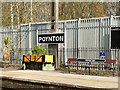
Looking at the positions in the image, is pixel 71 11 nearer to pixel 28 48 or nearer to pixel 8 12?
pixel 8 12

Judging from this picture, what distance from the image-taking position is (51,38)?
1867cm

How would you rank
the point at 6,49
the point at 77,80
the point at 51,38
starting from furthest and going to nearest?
the point at 6,49 < the point at 51,38 < the point at 77,80

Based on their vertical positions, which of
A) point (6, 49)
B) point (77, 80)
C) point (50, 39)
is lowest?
point (77, 80)

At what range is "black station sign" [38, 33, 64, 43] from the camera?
1823 cm

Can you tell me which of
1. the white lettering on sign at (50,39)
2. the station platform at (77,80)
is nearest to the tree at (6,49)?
the white lettering on sign at (50,39)

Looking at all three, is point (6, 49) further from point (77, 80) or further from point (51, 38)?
point (77, 80)

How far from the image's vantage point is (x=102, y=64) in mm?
17562

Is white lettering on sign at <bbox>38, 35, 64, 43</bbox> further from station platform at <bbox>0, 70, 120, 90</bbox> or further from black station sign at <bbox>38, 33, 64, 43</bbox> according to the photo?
station platform at <bbox>0, 70, 120, 90</bbox>

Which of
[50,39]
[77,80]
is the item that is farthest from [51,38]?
[77,80]

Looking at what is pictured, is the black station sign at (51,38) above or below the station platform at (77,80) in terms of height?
above

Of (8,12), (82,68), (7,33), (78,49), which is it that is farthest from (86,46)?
(8,12)

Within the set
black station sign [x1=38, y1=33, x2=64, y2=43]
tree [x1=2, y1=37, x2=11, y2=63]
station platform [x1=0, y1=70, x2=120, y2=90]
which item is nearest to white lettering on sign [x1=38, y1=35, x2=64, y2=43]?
black station sign [x1=38, y1=33, x2=64, y2=43]

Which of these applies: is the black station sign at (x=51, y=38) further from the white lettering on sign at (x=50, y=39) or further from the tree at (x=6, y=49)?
the tree at (x=6, y=49)

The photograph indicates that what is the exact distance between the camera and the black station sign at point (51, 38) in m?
18.2
